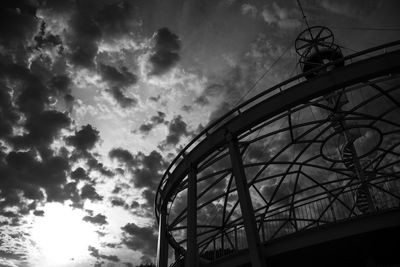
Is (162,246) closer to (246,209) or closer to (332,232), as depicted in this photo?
(246,209)

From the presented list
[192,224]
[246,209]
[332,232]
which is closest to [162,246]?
[192,224]

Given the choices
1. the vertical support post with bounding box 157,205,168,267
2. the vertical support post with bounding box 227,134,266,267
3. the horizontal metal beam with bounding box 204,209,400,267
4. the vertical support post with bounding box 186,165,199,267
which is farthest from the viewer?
the vertical support post with bounding box 157,205,168,267

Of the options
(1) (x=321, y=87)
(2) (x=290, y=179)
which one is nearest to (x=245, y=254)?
(1) (x=321, y=87)

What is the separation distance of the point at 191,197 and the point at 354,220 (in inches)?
333

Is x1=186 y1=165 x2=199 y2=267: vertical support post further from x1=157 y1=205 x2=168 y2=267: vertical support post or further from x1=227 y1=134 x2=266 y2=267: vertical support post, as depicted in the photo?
x1=157 y1=205 x2=168 y2=267: vertical support post

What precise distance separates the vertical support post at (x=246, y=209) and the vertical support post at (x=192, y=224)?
347 centimetres

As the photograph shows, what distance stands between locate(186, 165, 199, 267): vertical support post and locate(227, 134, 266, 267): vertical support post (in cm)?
347

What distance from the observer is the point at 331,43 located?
25.5 meters

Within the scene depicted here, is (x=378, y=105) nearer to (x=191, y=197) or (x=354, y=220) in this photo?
(x=354, y=220)

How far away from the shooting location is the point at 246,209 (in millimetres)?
13266

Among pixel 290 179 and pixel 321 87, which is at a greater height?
pixel 290 179

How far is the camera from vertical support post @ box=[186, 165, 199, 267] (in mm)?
14867

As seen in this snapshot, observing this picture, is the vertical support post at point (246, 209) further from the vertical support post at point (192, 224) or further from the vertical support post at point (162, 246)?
the vertical support post at point (162, 246)

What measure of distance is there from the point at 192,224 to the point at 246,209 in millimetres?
3854
